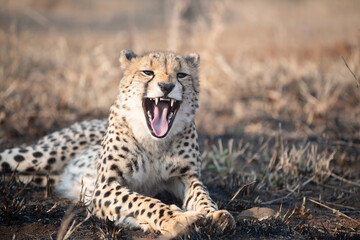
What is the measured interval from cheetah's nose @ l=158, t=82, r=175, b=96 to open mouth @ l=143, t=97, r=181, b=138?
9 cm

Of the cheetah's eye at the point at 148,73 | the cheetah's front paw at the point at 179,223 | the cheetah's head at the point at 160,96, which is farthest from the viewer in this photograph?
the cheetah's eye at the point at 148,73

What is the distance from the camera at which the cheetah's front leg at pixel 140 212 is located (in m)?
2.28

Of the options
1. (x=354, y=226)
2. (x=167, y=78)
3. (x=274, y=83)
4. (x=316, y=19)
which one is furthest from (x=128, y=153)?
(x=316, y=19)

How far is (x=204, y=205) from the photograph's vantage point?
2543 mm

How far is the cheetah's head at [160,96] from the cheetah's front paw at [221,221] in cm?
67

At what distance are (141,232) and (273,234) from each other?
2.52ft

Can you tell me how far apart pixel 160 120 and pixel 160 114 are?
44 millimetres

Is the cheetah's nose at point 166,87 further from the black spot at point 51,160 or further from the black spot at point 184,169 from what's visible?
the black spot at point 51,160

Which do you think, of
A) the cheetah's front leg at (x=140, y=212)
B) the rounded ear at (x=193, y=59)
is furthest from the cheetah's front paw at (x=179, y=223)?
the rounded ear at (x=193, y=59)

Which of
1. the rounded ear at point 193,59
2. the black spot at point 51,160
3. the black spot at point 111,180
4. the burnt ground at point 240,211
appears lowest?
the burnt ground at point 240,211

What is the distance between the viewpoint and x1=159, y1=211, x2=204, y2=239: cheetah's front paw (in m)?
2.23

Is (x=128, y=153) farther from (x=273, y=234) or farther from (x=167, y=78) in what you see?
(x=273, y=234)

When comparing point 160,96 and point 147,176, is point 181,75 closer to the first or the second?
point 160,96

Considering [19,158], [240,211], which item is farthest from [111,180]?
[19,158]
